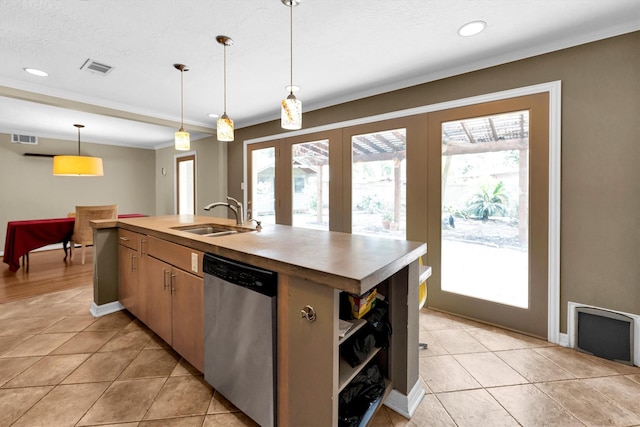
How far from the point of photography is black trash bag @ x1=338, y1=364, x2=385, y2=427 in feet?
4.20

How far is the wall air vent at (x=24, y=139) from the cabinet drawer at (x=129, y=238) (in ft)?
15.6

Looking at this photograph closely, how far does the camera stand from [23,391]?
1.67 meters

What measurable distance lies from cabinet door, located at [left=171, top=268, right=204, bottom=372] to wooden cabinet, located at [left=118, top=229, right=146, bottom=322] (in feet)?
2.08

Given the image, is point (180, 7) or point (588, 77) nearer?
point (180, 7)

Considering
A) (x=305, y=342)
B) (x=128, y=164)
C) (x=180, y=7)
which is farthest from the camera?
(x=128, y=164)

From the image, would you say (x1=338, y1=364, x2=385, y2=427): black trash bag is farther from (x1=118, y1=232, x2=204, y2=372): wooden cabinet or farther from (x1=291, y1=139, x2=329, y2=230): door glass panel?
(x1=291, y1=139, x2=329, y2=230): door glass panel

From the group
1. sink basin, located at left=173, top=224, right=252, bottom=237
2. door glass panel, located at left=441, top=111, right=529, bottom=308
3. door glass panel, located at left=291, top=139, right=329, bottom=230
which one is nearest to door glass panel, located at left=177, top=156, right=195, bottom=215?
door glass panel, located at left=291, top=139, right=329, bottom=230

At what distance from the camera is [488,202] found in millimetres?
2602

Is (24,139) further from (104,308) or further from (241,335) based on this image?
(241,335)

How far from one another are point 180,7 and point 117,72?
4.76ft

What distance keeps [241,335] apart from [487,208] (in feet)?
7.73

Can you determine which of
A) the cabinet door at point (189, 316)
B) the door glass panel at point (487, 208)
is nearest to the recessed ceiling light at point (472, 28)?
the door glass panel at point (487, 208)

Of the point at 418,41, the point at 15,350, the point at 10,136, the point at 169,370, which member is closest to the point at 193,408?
the point at 169,370

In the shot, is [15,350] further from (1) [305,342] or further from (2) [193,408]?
(1) [305,342]
